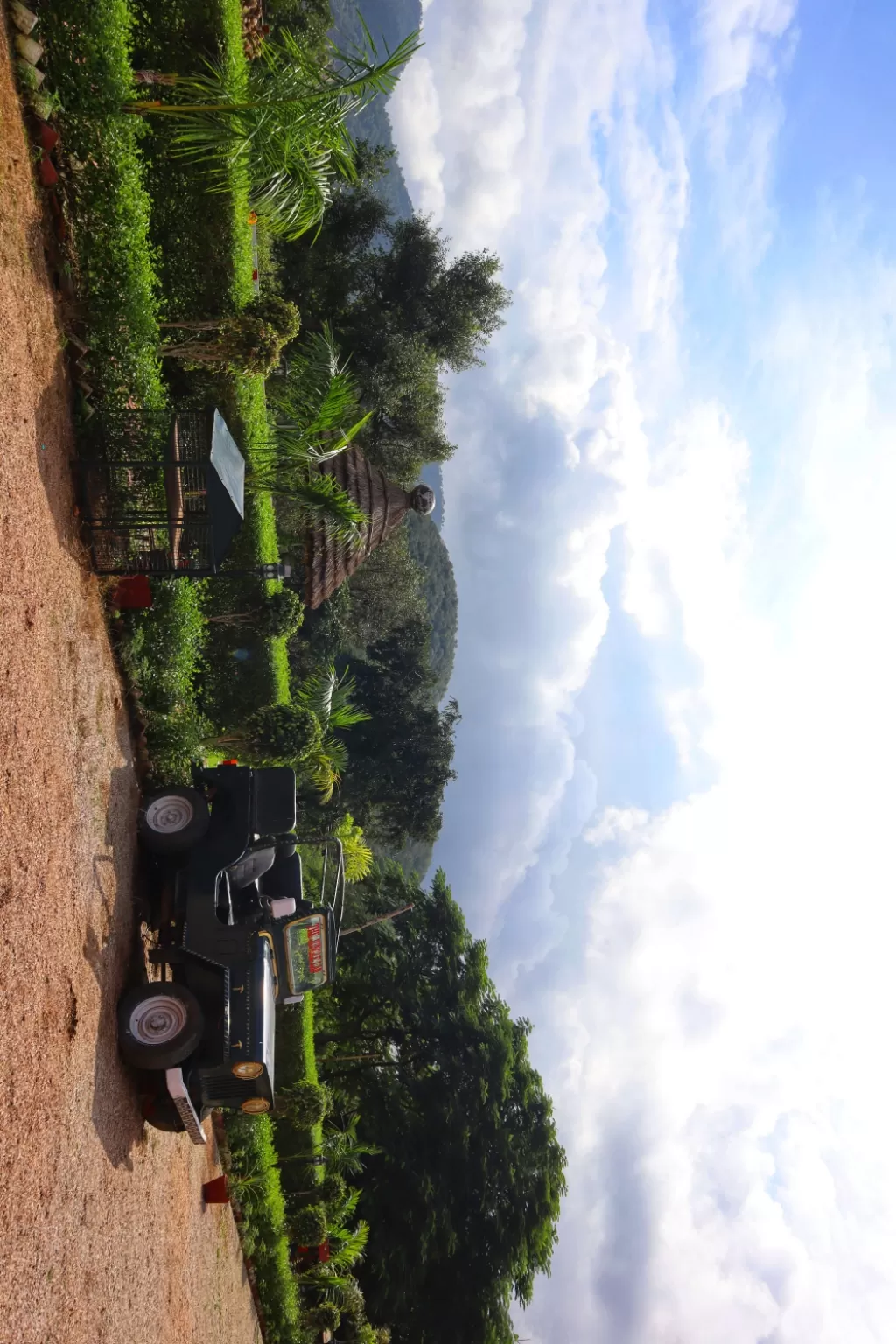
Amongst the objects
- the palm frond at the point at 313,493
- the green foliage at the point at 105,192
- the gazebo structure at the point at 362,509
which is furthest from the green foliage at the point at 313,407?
the green foliage at the point at 105,192

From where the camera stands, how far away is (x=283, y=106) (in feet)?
26.3

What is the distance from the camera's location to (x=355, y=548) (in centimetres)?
1499

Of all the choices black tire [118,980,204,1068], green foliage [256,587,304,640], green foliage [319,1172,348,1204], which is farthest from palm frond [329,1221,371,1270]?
green foliage [256,587,304,640]

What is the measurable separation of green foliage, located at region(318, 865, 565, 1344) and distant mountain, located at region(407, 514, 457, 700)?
33376 millimetres

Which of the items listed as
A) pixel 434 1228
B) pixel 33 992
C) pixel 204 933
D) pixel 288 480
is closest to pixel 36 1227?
pixel 33 992

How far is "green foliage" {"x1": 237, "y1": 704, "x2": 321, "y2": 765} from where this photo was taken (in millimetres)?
14305

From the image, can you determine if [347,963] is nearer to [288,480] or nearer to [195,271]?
[288,480]

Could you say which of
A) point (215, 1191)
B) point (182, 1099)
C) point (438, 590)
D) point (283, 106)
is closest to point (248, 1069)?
point (182, 1099)

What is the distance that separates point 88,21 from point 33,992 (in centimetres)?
A: 936

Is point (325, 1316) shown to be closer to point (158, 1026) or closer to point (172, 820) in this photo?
point (158, 1026)

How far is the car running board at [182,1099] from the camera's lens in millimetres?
8391

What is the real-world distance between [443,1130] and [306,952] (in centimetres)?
1571

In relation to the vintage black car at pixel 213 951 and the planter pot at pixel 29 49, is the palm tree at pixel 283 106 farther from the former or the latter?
the vintage black car at pixel 213 951

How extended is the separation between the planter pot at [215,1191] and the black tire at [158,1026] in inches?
167
